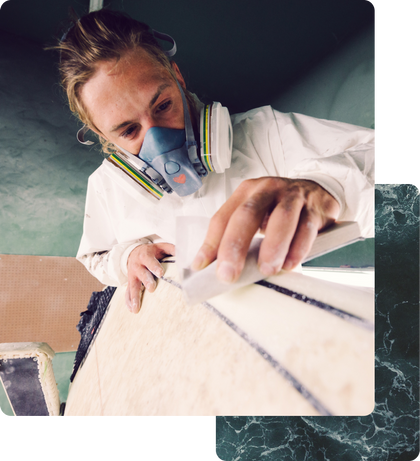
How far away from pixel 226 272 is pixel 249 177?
424 mm

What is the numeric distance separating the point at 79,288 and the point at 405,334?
3.47ft

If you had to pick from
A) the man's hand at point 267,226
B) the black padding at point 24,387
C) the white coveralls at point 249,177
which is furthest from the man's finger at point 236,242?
the black padding at point 24,387

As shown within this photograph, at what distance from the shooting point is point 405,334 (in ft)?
2.85

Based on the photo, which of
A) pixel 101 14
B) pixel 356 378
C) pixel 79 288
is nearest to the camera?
pixel 356 378

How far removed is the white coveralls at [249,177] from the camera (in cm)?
69

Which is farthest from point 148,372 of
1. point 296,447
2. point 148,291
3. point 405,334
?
point 405,334

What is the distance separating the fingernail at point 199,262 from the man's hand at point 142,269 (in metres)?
0.38

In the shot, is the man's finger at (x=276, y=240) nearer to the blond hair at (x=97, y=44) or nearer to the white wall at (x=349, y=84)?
the white wall at (x=349, y=84)

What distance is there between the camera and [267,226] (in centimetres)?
49

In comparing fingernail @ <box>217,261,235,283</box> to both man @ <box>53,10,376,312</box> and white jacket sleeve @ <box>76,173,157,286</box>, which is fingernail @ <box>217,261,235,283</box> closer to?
man @ <box>53,10,376,312</box>

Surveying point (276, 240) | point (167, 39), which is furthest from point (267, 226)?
point (167, 39)

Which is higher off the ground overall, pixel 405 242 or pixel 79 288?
pixel 405 242

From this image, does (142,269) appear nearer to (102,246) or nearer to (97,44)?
(102,246)

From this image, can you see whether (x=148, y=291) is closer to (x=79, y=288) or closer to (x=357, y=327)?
(x=79, y=288)
